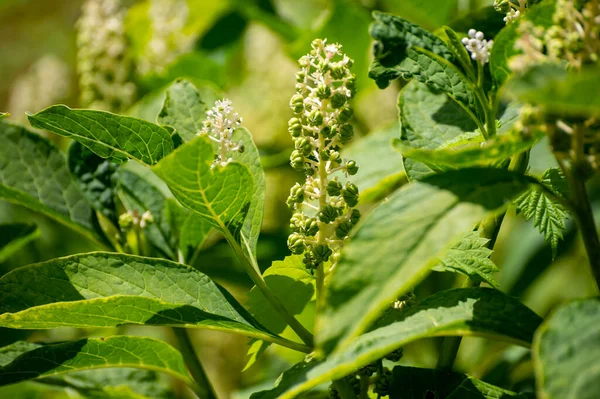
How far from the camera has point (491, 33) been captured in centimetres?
102

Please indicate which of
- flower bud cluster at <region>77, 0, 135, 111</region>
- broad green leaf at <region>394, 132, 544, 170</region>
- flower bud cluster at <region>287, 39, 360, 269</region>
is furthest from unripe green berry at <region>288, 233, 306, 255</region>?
flower bud cluster at <region>77, 0, 135, 111</region>

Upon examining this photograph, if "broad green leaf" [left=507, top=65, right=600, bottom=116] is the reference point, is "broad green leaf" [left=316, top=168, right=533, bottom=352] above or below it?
below

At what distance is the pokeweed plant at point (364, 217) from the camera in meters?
0.51

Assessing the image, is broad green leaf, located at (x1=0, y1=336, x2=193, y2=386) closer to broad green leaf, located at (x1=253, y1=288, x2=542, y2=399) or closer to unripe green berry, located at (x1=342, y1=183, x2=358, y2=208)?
broad green leaf, located at (x1=253, y1=288, x2=542, y2=399)

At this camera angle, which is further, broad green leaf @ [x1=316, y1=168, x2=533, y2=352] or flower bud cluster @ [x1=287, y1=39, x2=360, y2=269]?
flower bud cluster @ [x1=287, y1=39, x2=360, y2=269]

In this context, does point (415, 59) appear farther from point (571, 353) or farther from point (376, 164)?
point (376, 164)

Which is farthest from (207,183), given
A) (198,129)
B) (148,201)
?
(148,201)

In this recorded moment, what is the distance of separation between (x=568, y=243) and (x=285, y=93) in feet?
2.95

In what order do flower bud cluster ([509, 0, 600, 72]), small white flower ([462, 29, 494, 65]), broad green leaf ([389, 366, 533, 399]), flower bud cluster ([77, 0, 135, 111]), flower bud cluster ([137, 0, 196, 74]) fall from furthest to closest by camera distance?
flower bud cluster ([137, 0, 196, 74])
flower bud cluster ([77, 0, 135, 111])
broad green leaf ([389, 366, 533, 399])
small white flower ([462, 29, 494, 65])
flower bud cluster ([509, 0, 600, 72])

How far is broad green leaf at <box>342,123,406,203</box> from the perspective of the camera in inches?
43.2

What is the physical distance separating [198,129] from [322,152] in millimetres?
238

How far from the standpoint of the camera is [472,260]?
2.43 ft

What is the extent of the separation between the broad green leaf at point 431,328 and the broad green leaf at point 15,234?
0.58 meters

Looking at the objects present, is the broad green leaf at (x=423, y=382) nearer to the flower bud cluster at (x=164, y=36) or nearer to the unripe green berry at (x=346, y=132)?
the unripe green berry at (x=346, y=132)
